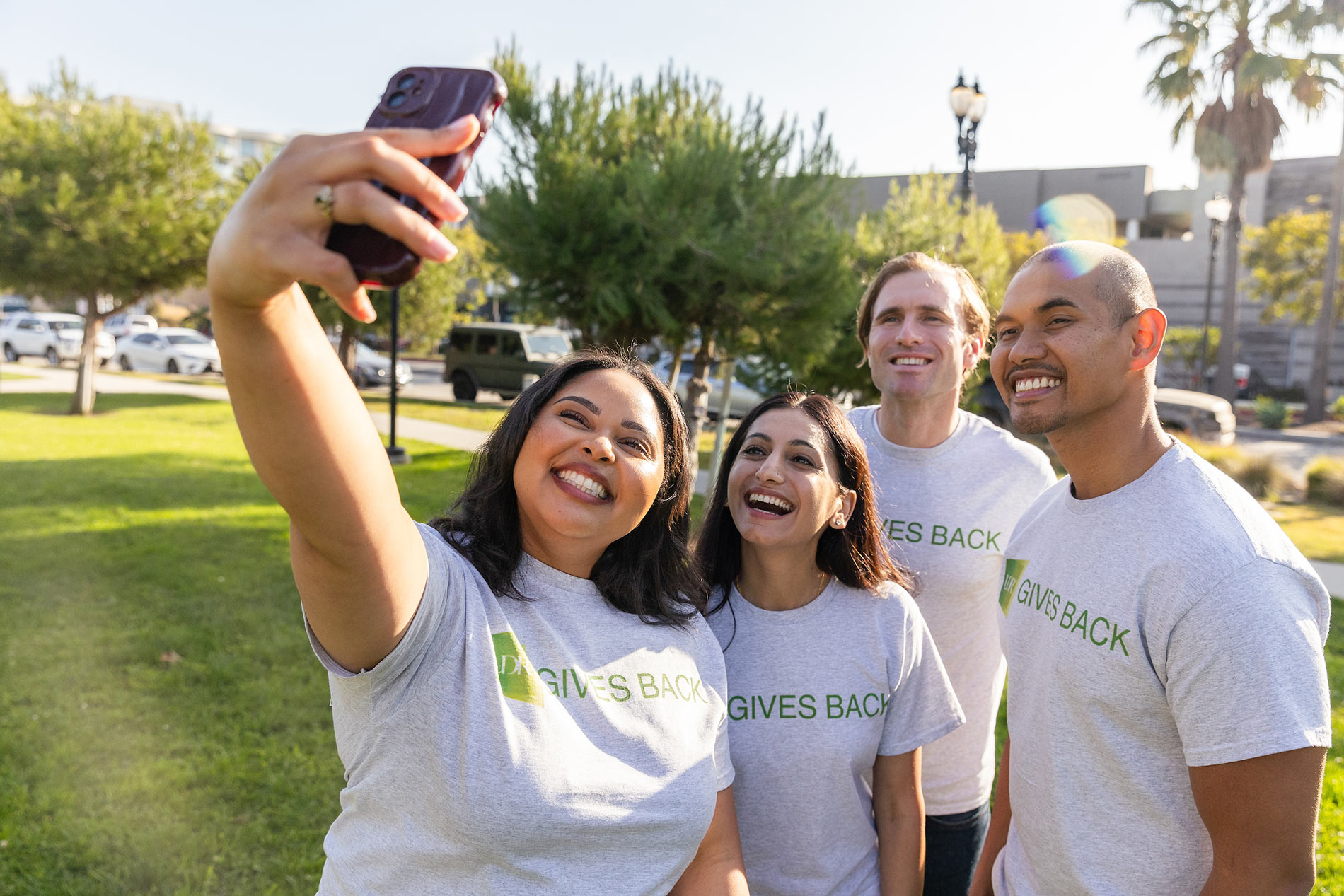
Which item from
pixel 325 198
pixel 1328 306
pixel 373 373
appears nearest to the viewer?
pixel 325 198

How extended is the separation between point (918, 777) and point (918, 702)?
191 millimetres


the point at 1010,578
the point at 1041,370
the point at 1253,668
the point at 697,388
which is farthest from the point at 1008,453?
the point at 697,388

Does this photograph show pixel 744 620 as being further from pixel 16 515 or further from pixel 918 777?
pixel 16 515

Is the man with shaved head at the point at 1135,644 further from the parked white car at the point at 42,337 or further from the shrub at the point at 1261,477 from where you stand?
the parked white car at the point at 42,337

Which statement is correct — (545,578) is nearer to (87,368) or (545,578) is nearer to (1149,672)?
(1149,672)

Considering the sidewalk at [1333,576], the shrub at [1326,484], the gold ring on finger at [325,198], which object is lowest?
the sidewalk at [1333,576]

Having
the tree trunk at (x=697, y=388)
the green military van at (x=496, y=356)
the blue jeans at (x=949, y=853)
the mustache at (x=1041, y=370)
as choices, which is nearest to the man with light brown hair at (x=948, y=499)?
the blue jeans at (x=949, y=853)

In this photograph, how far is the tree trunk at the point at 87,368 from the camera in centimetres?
1712

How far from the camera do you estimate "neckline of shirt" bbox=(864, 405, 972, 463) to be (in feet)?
9.57

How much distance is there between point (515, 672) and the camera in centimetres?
162

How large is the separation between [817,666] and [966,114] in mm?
12279

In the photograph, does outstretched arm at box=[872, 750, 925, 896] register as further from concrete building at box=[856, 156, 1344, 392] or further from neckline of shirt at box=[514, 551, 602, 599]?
concrete building at box=[856, 156, 1344, 392]

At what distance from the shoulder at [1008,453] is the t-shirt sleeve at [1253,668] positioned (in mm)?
1209

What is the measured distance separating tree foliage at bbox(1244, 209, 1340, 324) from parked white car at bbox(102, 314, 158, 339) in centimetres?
4203
